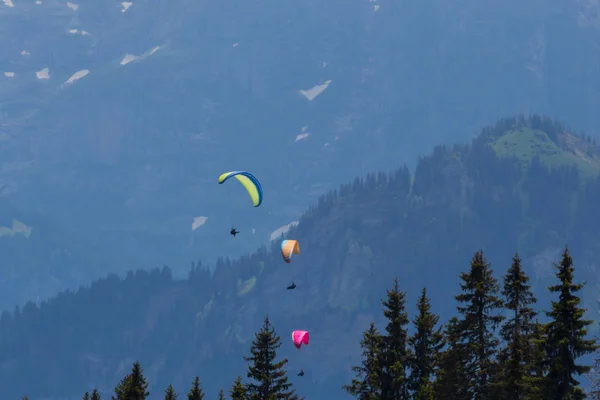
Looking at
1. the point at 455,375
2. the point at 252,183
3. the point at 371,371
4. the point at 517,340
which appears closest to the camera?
the point at 517,340

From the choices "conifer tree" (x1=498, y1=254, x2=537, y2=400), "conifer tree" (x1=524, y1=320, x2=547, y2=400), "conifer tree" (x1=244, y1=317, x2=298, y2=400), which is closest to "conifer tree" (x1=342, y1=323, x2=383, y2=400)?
"conifer tree" (x1=244, y1=317, x2=298, y2=400)

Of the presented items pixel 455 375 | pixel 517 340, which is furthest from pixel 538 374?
pixel 455 375

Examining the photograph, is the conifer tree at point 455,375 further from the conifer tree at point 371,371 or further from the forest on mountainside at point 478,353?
the conifer tree at point 371,371

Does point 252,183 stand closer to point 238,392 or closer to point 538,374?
point 238,392

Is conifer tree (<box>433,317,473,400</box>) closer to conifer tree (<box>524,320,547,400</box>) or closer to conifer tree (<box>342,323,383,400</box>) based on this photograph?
conifer tree (<box>342,323,383,400</box>)

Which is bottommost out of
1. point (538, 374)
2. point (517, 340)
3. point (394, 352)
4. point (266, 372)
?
point (538, 374)

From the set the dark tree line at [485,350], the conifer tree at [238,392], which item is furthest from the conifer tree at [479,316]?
the conifer tree at [238,392]
